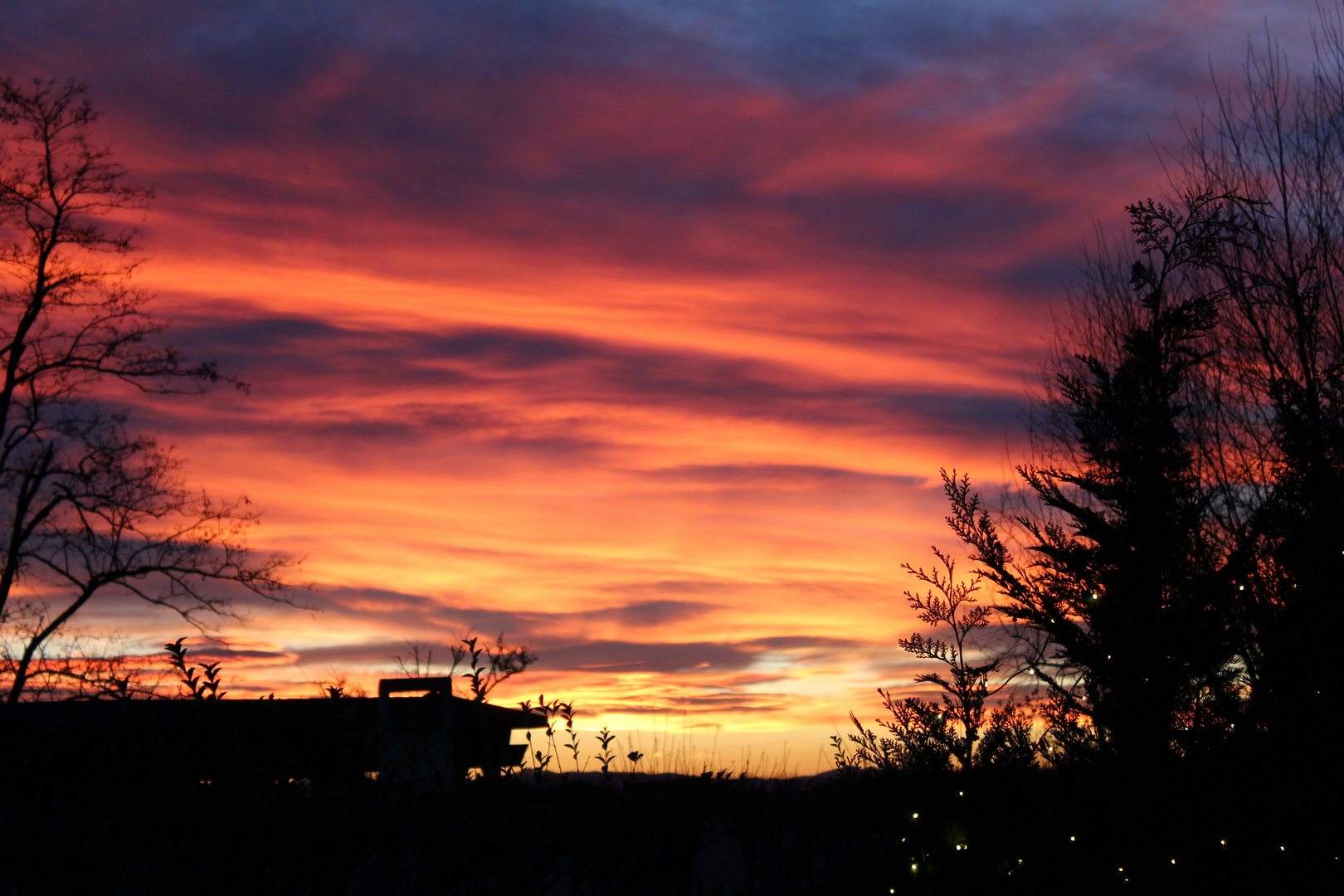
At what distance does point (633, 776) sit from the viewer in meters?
9.04

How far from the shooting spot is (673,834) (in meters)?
9.12

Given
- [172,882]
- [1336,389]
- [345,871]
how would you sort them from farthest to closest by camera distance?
1. [1336,389]
2. [345,871]
3. [172,882]

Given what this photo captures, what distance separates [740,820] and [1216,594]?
5.01m

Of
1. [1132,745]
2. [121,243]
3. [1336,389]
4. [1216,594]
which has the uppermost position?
[121,243]

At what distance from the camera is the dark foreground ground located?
598 cm

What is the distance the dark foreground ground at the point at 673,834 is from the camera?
19.6ft

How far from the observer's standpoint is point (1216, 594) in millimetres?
9758

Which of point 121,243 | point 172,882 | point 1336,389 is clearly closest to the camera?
point 172,882

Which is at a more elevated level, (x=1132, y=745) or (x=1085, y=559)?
(x=1085, y=559)

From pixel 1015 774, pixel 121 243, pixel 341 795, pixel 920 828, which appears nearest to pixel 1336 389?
pixel 1015 774

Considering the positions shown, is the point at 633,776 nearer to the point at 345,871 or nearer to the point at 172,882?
the point at 345,871

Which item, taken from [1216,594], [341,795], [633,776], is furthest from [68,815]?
[1216,594]

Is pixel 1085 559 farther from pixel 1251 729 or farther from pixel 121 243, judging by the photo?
pixel 121 243

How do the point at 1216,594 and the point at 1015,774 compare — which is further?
the point at 1015,774
